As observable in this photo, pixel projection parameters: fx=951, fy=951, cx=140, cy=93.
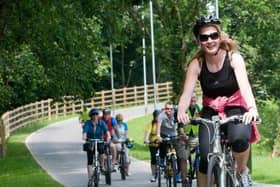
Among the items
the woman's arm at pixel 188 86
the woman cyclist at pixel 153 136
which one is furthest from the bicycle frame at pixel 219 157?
the woman cyclist at pixel 153 136

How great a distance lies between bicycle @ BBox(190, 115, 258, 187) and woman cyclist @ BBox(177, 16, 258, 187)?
0.25ft

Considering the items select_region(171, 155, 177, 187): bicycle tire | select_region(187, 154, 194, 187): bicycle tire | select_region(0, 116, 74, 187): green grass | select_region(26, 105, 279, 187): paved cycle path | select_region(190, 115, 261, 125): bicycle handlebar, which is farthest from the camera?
select_region(26, 105, 279, 187): paved cycle path

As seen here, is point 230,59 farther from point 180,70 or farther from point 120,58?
point 120,58

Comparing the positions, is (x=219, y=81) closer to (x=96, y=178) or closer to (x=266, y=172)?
(x=96, y=178)

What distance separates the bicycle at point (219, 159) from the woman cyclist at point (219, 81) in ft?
0.25

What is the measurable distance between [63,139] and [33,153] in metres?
9.73

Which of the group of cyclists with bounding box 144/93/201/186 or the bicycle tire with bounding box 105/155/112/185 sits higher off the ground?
the group of cyclists with bounding box 144/93/201/186

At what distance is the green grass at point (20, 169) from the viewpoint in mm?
21714

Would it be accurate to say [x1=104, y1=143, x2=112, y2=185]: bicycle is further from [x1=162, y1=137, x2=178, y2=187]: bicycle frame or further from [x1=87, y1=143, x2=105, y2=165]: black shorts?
[x1=162, y1=137, x2=178, y2=187]: bicycle frame

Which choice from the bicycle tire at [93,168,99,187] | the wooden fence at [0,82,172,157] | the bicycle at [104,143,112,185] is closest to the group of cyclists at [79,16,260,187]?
the bicycle tire at [93,168,99,187]

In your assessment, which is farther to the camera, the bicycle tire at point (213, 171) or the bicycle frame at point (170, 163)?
the bicycle frame at point (170, 163)

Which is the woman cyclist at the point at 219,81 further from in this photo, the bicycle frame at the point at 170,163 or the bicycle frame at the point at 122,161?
the bicycle frame at the point at 122,161

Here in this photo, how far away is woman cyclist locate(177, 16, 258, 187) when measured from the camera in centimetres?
779

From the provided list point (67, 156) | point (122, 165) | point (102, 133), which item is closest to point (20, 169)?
point (67, 156)
